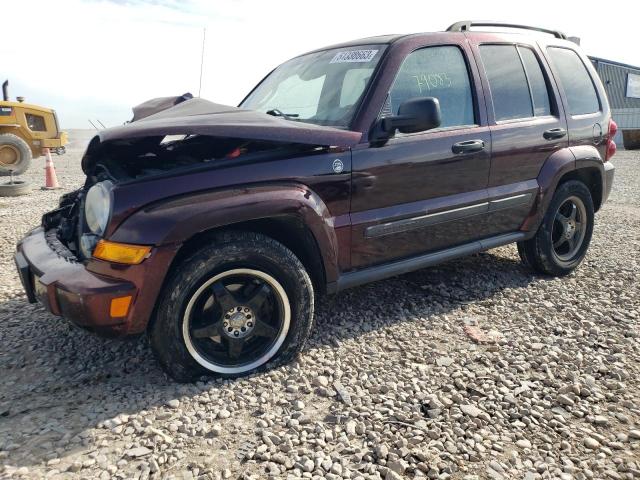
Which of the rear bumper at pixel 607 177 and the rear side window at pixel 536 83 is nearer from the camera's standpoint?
the rear side window at pixel 536 83

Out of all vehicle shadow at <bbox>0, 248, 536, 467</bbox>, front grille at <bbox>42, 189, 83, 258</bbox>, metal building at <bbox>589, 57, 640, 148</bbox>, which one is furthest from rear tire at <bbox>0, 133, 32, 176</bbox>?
metal building at <bbox>589, 57, 640, 148</bbox>

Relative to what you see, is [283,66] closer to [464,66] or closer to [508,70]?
[464,66]

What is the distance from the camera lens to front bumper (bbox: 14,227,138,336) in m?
2.30

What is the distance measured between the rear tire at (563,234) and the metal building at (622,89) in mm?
28158

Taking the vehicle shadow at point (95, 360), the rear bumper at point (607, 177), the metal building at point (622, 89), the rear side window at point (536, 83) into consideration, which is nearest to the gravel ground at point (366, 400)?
the vehicle shadow at point (95, 360)

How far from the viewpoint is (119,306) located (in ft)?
7.63

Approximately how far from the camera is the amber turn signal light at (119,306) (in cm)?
231

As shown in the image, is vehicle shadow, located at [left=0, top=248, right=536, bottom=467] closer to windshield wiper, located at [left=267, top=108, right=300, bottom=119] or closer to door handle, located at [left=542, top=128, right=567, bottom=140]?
door handle, located at [left=542, top=128, right=567, bottom=140]

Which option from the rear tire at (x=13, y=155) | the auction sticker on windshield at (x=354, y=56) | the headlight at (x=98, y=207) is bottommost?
the rear tire at (x=13, y=155)

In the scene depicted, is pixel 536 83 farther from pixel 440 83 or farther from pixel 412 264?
pixel 412 264

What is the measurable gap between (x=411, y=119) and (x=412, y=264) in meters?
0.99

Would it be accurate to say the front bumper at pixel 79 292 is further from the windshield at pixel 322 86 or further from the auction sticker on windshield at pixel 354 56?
the auction sticker on windshield at pixel 354 56

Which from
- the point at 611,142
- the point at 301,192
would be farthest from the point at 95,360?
the point at 611,142

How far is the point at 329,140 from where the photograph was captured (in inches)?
109
